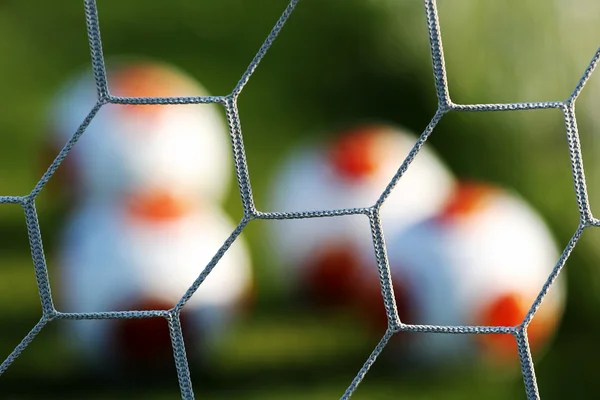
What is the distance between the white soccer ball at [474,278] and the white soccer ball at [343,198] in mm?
55

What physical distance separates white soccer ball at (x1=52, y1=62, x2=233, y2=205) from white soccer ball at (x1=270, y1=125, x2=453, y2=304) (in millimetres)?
129

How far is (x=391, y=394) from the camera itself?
1031 mm

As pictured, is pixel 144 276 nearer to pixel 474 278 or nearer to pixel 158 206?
pixel 158 206

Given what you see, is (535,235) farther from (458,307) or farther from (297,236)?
(297,236)

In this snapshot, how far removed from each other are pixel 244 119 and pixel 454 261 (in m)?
0.84

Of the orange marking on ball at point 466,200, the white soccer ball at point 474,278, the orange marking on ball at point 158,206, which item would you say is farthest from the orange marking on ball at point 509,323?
the orange marking on ball at point 158,206

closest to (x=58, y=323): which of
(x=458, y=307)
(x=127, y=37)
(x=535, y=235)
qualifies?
(x=458, y=307)

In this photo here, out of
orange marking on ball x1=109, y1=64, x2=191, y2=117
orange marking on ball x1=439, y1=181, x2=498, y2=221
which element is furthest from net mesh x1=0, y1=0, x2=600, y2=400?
orange marking on ball x1=109, y1=64, x2=191, y2=117

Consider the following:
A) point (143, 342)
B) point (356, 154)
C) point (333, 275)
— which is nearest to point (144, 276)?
point (143, 342)

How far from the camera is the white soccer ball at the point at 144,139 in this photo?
135 centimetres

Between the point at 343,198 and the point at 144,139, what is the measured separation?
0.34m

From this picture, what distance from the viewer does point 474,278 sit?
112 centimetres

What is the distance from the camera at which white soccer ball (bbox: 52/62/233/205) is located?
1.35 meters

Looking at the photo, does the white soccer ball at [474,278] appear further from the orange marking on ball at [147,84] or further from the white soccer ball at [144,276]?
the orange marking on ball at [147,84]
